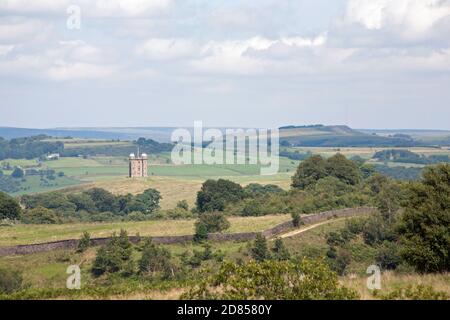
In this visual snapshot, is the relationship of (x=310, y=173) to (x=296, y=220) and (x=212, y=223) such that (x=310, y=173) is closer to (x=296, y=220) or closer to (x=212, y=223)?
(x=296, y=220)

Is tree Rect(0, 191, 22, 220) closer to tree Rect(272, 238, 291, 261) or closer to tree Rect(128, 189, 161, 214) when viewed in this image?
tree Rect(128, 189, 161, 214)

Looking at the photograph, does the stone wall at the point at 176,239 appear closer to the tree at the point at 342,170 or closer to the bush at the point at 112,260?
the bush at the point at 112,260

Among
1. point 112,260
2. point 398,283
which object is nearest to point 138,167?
point 112,260

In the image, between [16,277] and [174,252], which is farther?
[174,252]

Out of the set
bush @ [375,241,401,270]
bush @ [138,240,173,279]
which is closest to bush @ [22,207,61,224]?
bush @ [138,240,173,279]

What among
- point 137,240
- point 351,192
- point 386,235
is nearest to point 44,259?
point 137,240
